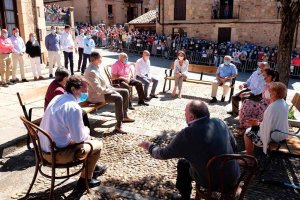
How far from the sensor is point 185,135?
112 inches

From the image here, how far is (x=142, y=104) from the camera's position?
8062mm

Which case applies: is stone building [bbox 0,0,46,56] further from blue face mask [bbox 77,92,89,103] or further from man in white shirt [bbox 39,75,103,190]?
man in white shirt [bbox 39,75,103,190]

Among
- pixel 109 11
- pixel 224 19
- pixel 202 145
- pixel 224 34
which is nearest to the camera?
pixel 202 145

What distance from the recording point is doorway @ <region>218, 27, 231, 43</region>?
22.9 metres

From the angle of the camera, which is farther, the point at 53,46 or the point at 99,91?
the point at 53,46

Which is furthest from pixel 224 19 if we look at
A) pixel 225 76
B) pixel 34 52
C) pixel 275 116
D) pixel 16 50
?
pixel 275 116

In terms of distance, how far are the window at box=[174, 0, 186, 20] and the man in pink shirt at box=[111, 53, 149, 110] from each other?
59.1 ft

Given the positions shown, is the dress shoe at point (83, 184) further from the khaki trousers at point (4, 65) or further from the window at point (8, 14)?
the window at point (8, 14)

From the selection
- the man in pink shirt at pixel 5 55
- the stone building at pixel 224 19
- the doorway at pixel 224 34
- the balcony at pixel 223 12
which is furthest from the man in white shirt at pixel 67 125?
the balcony at pixel 223 12

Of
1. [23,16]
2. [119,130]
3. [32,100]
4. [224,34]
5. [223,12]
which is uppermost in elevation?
[223,12]

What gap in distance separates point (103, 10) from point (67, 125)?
111 ft

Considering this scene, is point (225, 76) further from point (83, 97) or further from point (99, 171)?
point (99, 171)

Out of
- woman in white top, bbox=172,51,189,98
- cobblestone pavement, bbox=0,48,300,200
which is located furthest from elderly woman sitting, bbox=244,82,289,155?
woman in white top, bbox=172,51,189,98

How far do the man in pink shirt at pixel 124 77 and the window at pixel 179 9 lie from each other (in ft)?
59.1
